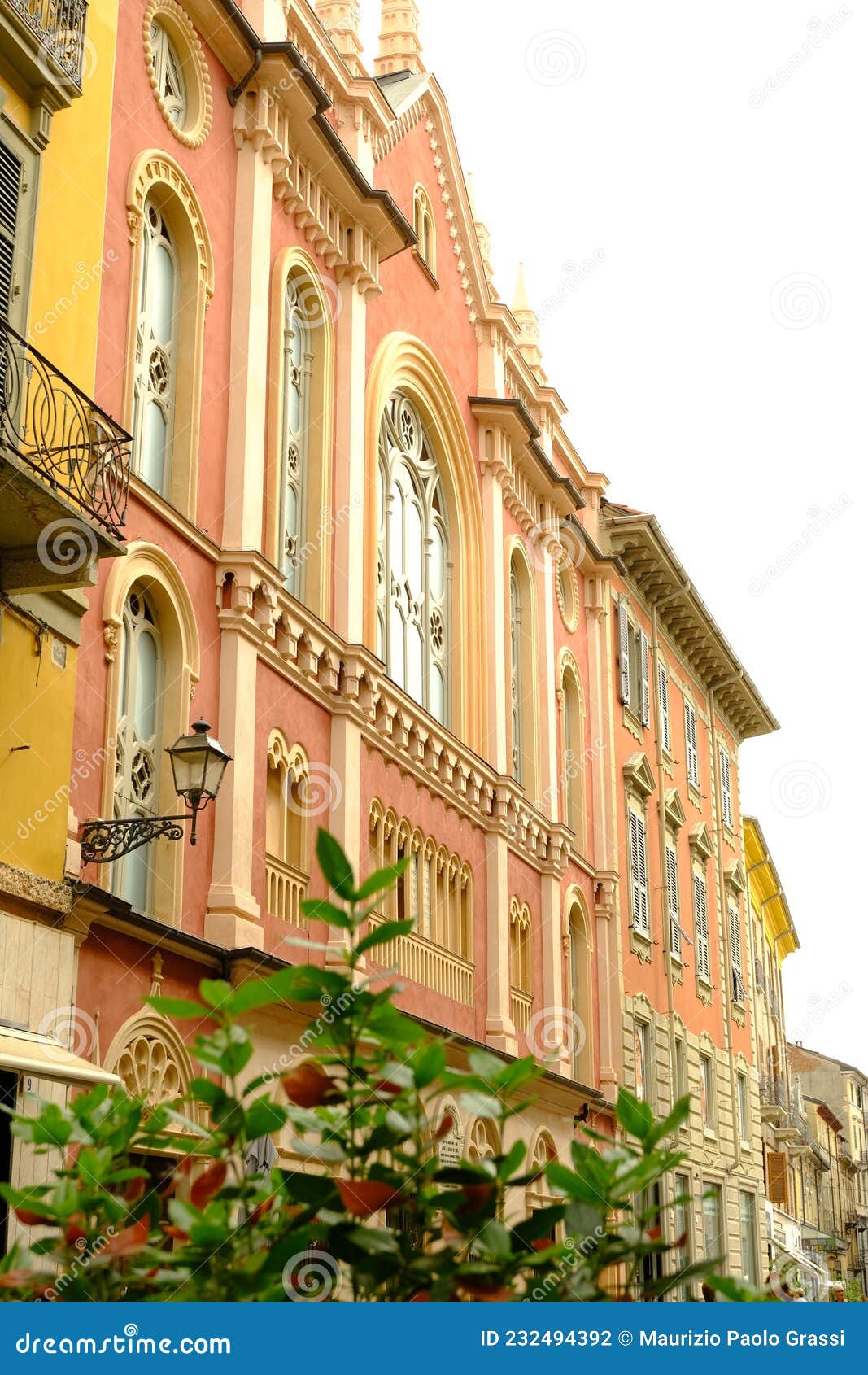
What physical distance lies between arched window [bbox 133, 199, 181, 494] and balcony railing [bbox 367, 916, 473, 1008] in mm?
5658

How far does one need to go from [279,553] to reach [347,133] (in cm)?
610

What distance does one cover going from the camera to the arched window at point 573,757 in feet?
91.9

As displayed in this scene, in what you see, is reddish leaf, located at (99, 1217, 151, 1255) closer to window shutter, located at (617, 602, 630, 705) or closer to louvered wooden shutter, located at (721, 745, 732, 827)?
window shutter, located at (617, 602, 630, 705)

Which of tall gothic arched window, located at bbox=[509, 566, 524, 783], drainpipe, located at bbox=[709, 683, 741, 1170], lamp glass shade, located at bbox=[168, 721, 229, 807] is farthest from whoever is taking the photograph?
drainpipe, located at bbox=[709, 683, 741, 1170]

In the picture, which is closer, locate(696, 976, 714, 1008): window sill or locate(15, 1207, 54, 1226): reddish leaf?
locate(15, 1207, 54, 1226): reddish leaf

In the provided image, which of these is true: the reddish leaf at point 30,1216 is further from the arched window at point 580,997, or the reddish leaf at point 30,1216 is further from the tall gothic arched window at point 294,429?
the arched window at point 580,997

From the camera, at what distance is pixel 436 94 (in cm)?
2442

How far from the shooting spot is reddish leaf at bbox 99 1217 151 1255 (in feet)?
9.04

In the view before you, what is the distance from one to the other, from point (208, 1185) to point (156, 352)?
13.4 m

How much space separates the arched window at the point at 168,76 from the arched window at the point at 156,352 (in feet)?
3.45

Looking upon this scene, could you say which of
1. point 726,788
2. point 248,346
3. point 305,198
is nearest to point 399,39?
point 305,198

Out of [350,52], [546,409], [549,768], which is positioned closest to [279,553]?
[350,52]

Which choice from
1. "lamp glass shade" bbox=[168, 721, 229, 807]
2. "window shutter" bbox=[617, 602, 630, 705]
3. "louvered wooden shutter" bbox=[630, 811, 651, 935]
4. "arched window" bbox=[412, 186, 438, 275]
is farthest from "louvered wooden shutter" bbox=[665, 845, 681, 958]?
"lamp glass shade" bbox=[168, 721, 229, 807]
